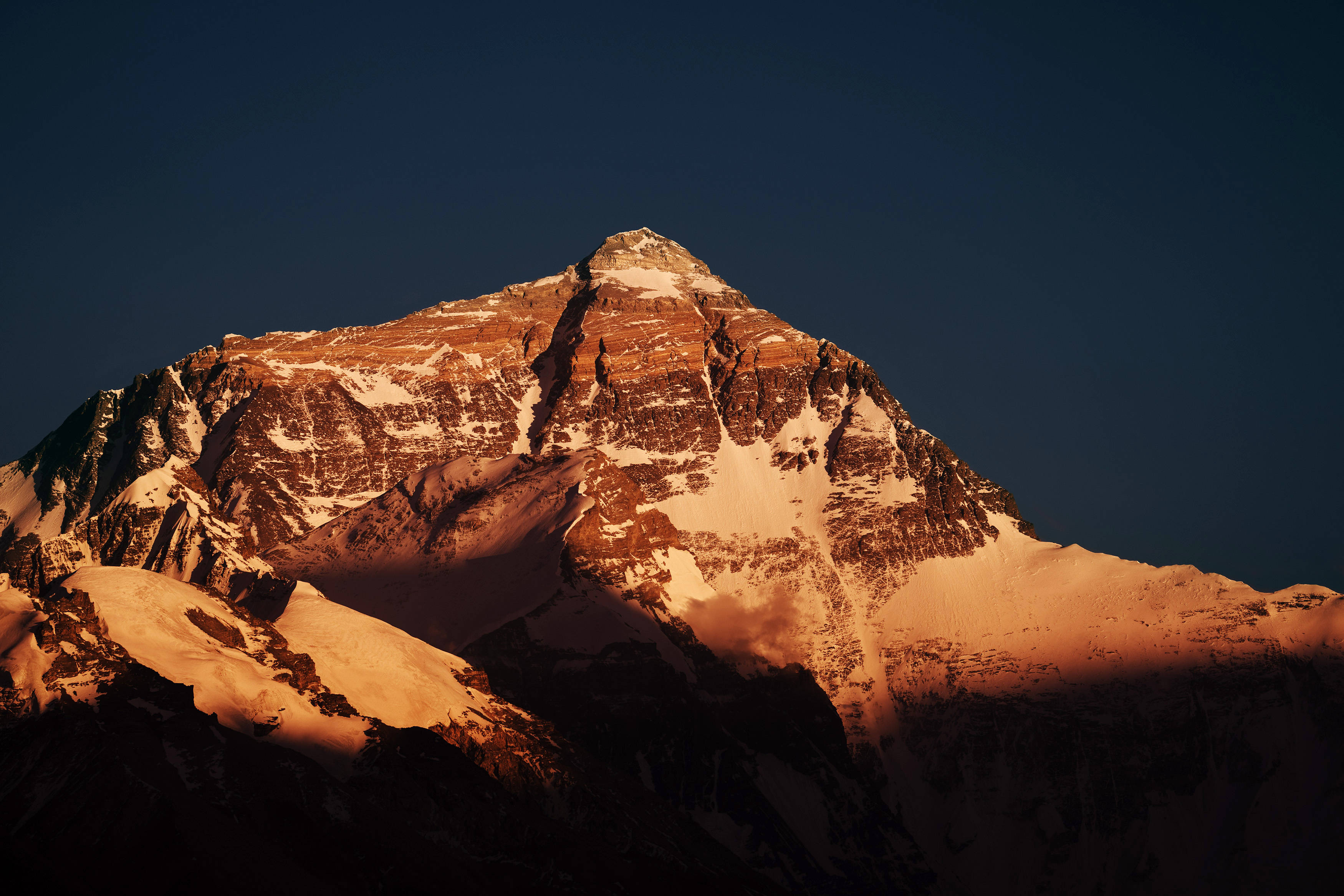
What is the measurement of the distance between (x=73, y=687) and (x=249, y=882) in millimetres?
23024

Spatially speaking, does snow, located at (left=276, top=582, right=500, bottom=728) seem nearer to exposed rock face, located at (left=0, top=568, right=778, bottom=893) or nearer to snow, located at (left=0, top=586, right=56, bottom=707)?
exposed rock face, located at (left=0, top=568, right=778, bottom=893)

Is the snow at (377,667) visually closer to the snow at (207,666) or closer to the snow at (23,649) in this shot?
the snow at (207,666)

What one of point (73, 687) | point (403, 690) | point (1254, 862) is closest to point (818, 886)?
point (1254, 862)

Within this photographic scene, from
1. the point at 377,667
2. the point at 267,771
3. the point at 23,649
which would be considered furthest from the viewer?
the point at 377,667

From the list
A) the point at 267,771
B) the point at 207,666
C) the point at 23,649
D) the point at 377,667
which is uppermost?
the point at 377,667

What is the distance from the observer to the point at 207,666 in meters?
123

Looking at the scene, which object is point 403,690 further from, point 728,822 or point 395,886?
point 728,822

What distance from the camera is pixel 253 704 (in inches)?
4715

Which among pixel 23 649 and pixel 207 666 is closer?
pixel 23 649

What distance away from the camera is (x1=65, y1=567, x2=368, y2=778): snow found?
118188 millimetres

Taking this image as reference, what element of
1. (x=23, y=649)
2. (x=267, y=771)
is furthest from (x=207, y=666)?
(x=267, y=771)

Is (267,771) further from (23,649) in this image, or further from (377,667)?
(377,667)

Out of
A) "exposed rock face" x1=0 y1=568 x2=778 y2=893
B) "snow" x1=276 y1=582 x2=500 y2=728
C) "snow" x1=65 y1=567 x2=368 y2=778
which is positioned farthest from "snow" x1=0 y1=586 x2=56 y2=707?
"snow" x1=276 y1=582 x2=500 y2=728

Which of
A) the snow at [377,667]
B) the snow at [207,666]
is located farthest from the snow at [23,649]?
the snow at [377,667]
